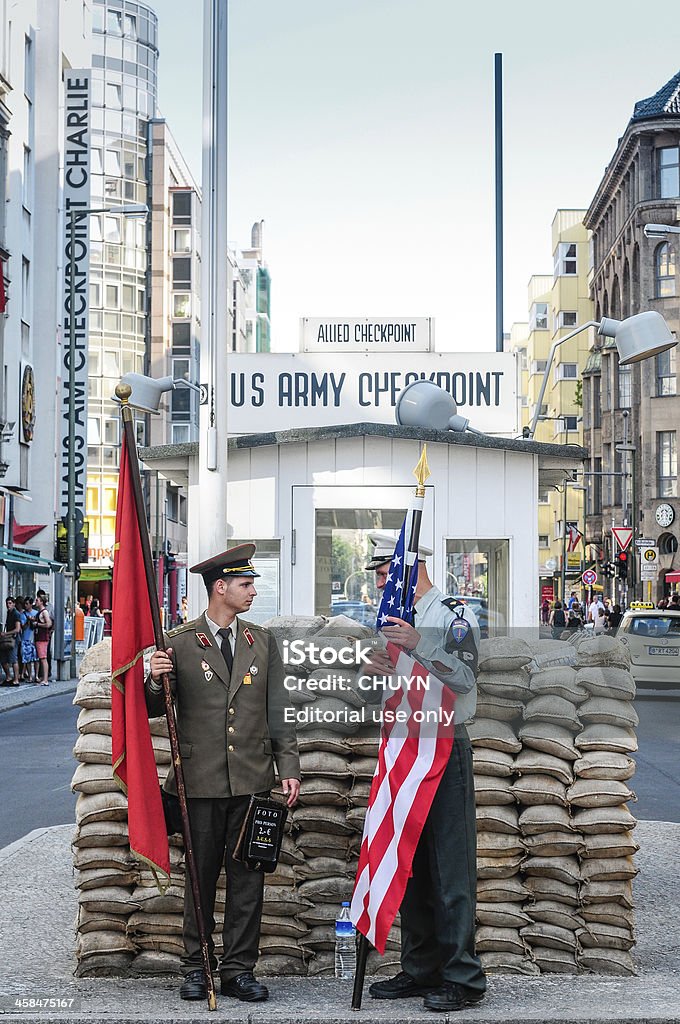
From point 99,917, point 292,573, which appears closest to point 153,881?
point 99,917

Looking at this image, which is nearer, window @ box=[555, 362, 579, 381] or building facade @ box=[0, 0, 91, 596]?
building facade @ box=[0, 0, 91, 596]

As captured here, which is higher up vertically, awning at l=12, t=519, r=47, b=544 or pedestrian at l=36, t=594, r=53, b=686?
awning at l=12, t=519, r=47, b=544

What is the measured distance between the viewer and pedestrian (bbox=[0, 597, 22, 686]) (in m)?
30.9

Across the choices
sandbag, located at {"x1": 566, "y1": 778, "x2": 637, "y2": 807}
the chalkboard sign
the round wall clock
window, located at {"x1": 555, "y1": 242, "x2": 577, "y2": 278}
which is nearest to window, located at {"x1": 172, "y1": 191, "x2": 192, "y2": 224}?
the round wall clock

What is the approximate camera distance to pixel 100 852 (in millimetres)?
7023

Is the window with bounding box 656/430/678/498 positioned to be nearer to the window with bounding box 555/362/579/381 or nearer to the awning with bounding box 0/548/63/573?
the awning with bounding box 0/548/63/573

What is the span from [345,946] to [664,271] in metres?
72.7

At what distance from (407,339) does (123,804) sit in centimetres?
525

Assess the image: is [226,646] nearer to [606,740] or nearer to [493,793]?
[493,793]

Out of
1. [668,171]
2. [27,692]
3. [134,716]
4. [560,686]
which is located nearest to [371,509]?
[560,686]

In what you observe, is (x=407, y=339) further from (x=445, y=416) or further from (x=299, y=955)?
(x=299, y=955)

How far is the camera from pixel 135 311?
260 feet

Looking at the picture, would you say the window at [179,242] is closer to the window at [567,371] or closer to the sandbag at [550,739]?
the window at [567,371]

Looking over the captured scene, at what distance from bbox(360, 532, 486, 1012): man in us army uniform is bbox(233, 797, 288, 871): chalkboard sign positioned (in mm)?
637
